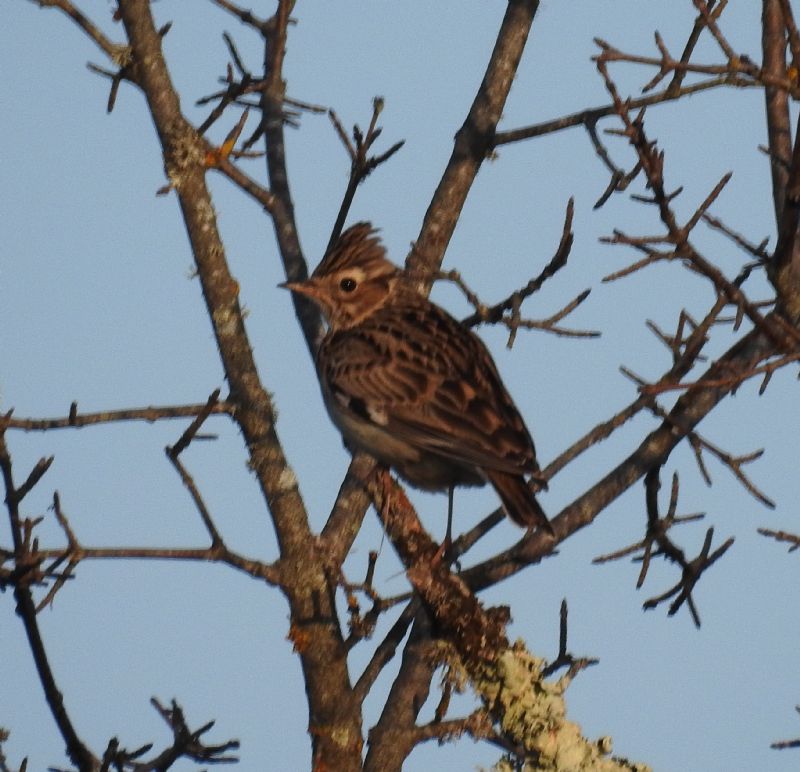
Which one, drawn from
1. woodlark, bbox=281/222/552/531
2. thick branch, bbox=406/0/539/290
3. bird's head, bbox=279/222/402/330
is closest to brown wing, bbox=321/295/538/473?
woodlark, bbox=281/222/552/531

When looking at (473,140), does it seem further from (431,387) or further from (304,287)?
(431,387)

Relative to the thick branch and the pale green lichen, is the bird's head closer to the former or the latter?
the thick branch

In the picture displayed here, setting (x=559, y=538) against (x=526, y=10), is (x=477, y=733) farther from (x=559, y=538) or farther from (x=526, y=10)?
(x=526, y=10)

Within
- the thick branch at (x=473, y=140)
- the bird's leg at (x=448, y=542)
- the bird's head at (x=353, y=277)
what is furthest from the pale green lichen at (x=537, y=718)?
the bird's head at (x=353, y=277)

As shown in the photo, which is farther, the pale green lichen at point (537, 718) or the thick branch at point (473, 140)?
the thick branch at point (473, 140)

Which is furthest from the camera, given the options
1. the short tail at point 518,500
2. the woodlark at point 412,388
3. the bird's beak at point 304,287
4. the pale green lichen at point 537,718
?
the bird's beak at point 304,287

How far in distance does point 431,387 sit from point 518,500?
1.36m

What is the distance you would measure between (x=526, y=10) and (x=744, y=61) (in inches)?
170

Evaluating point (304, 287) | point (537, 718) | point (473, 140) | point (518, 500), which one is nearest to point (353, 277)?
point (304, 287)

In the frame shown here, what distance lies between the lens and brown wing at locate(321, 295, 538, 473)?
8.92 metres

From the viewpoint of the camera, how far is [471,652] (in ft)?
26.0

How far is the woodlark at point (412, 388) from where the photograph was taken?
8.84 meters

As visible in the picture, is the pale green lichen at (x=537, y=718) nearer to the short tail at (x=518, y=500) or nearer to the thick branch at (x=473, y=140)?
the short tail at (x=518, y=500)

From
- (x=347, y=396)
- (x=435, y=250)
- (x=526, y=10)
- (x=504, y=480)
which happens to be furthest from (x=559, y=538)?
(x=526, y=10)
